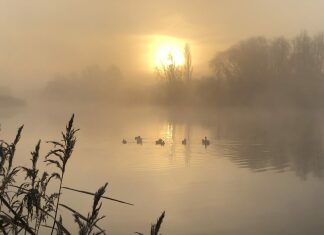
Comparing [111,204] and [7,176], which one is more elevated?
[7,176]

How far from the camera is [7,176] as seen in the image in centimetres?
74

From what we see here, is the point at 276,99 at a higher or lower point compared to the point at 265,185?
higher

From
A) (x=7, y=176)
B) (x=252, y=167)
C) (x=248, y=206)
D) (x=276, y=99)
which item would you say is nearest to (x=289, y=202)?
(x=248, y=206)

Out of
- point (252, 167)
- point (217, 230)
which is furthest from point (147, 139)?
point (217, 230)

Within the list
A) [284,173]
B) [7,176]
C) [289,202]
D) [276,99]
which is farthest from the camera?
[276,99]

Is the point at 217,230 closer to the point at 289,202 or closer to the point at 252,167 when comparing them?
the point at 289,202

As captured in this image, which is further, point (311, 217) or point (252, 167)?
point (252, 167)

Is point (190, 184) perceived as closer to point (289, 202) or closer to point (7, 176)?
point (289, 202)

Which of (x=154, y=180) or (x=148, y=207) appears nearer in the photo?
(x=148, y=207)

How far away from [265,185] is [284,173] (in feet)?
3.40

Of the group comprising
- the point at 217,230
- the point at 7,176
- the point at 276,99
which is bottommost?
the point at 217,230

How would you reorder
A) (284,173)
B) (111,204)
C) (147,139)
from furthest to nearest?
(147,139) → (284,173) → (111,204)

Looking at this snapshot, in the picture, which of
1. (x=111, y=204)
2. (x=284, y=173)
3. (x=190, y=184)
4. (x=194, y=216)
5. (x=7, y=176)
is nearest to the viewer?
(x=7, y=176)

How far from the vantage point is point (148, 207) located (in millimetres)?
3625
